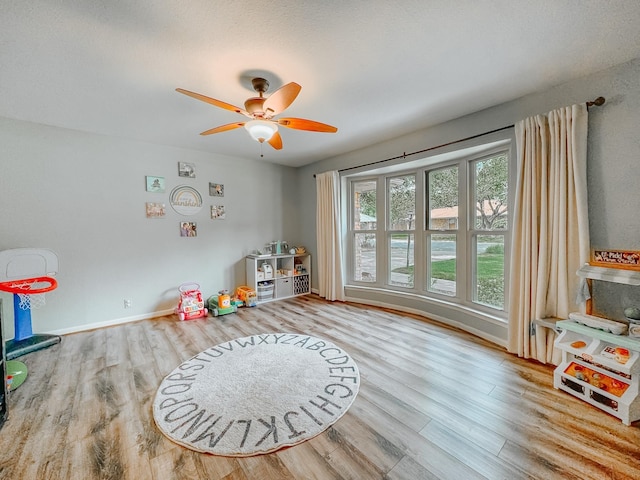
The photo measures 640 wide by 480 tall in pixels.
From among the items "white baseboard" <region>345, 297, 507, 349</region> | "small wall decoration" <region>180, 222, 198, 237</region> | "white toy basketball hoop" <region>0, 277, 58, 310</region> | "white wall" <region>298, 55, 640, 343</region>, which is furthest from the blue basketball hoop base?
"white wall" <region>298, 55, 640, 343</region>

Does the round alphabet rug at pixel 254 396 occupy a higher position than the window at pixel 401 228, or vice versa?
the window at pixel 401 228

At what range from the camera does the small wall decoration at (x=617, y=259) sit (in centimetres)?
183

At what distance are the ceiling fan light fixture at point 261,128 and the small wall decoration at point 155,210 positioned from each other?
7.70 ft

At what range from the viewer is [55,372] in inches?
90.4

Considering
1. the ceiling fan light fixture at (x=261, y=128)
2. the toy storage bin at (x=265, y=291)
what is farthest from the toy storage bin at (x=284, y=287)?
the ceiling fan light fixture at (x=261, y=128)

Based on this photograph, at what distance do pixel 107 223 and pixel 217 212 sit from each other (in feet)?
4.64

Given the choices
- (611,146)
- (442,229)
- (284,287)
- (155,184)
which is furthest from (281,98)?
(284,287)

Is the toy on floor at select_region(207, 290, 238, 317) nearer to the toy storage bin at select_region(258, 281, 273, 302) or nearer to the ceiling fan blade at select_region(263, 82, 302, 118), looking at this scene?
the toy storage bin at select_region(258, 281, 273, 302)

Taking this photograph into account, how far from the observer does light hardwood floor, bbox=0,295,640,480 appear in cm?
135

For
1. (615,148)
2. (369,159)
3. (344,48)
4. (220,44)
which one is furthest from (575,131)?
(220,44)

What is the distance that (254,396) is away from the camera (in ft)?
6.29

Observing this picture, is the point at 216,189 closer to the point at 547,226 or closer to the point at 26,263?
the point at 26,263

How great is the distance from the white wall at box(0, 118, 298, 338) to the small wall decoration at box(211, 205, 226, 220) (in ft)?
0.22

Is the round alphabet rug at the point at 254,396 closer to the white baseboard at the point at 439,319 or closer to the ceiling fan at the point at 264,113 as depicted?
the white baseboard at the point at 439,319
